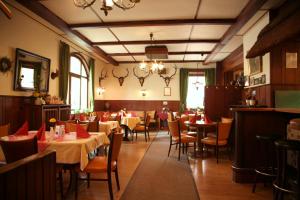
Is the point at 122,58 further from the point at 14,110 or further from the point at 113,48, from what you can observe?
the point at 14,110

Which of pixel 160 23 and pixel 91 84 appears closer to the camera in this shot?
pixel 160 23

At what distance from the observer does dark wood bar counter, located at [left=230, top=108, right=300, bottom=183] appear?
3859mm

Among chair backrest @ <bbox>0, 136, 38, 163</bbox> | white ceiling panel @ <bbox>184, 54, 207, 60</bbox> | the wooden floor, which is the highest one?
white ceiling panel @ <bbox>184, 54, 207, 60</bbox>

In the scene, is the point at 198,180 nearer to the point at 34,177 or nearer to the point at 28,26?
the point at 34,177

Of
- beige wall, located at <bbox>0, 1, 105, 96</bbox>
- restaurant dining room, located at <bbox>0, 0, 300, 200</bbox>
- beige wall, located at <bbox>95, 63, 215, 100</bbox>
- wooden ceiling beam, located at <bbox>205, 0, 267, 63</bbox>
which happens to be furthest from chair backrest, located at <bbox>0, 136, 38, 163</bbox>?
beige wall, located at <bbox>95, 63, 215, 100</bbox>

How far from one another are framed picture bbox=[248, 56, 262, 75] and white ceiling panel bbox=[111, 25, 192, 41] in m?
1.85

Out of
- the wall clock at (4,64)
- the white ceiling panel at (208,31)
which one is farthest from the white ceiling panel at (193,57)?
the wall clock at (4,64)

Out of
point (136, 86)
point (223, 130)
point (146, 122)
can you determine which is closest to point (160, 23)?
point (223, 130)

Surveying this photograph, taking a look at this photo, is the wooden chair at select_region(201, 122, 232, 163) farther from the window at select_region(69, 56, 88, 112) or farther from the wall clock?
the window at select_region(69, 56, 88, 112)

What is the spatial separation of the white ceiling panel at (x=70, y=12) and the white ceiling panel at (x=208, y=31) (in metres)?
2.68

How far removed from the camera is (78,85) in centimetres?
870

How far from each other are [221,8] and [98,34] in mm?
3528

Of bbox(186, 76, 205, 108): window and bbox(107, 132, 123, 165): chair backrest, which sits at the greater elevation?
bbox(186, 76, 205, 108): window

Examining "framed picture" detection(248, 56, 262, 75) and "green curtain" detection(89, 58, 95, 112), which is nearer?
"framed picture" detection(248, 56, 262, 75)
